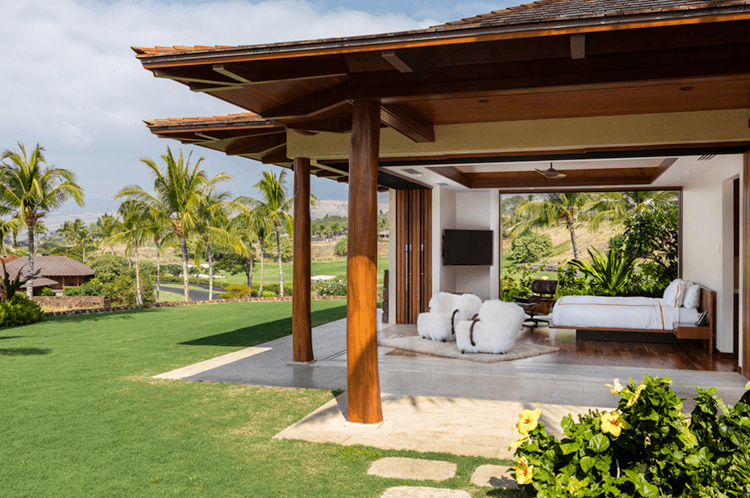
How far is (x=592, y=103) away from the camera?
18.0 feet

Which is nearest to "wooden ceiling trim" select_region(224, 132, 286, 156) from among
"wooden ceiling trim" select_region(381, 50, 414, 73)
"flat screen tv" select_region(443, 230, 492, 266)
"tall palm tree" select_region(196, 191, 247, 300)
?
"wooden ceiling trim" select_region(381, 50, 414, 73)

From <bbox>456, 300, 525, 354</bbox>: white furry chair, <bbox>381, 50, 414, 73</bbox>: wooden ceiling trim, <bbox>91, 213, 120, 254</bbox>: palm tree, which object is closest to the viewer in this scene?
<bbox>381, 50, 414, 73</bbox>: wooden ceiling trim

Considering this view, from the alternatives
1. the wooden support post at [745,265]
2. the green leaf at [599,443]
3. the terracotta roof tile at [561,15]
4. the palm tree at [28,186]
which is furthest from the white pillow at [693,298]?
the palm tree at [28,186]

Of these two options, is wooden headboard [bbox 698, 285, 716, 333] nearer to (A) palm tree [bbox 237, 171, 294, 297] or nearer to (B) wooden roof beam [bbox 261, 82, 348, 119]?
(B) wooden roof beam [bbox 261, 82, 348, 119]

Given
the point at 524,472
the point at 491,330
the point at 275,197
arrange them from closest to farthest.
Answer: the point at 524,472 → the point at 491,330 → the point at 275,197

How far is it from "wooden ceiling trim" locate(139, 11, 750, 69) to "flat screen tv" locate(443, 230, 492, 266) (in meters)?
7.84

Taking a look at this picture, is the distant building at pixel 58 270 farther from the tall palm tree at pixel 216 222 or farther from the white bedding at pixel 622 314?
the white bedding at pixel 622 314

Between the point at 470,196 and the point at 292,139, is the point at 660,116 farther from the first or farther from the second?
the point at 470,196

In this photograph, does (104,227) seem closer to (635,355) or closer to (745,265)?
(635,355)

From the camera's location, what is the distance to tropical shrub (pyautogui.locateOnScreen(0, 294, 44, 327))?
1095cm

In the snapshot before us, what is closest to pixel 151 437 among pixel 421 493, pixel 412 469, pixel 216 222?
pixel 412 469

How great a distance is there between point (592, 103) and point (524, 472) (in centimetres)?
379

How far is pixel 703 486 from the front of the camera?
256cm

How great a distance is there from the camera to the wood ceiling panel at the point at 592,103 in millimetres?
5008
